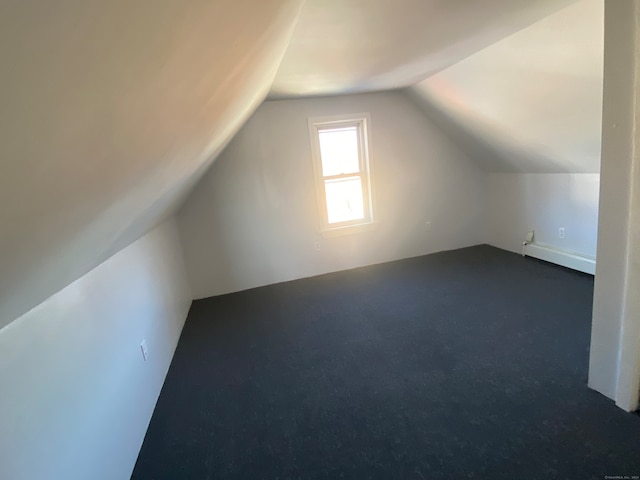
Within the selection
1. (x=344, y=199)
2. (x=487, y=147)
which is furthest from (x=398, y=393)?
(x=487, y=147)

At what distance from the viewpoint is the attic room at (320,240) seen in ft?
2.30

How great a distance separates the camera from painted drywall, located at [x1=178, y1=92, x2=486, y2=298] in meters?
3.99

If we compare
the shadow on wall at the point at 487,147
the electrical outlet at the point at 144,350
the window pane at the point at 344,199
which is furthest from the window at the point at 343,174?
the electrical outlet at the point at 144,350

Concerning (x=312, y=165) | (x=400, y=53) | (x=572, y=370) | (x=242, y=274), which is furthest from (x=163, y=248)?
(x=572, y=370)

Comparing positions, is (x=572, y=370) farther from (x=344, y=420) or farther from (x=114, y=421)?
(x=114, y=421)

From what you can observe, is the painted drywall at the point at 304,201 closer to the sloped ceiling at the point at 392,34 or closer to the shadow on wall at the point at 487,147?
the shadow on wall at the point at 487,147

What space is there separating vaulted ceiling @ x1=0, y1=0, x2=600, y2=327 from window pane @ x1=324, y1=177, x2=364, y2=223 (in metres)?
2.60

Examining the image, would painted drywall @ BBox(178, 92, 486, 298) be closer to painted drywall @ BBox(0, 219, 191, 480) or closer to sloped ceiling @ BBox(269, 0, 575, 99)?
sloped ceiling @ BBox(269, 0, 575, 99)

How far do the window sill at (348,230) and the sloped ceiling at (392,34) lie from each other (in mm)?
1804

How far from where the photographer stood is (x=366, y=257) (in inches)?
180

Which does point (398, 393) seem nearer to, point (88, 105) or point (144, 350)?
point (144, 350)

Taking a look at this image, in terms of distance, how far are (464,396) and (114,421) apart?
5.89 ft

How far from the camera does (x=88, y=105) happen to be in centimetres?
53

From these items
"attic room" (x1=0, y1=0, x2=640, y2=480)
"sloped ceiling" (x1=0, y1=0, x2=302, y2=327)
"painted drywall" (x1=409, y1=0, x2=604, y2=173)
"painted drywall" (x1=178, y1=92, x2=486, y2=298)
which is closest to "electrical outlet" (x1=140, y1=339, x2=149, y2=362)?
"attic room" (x1=0, y1=0, x2=640, y2=480)
